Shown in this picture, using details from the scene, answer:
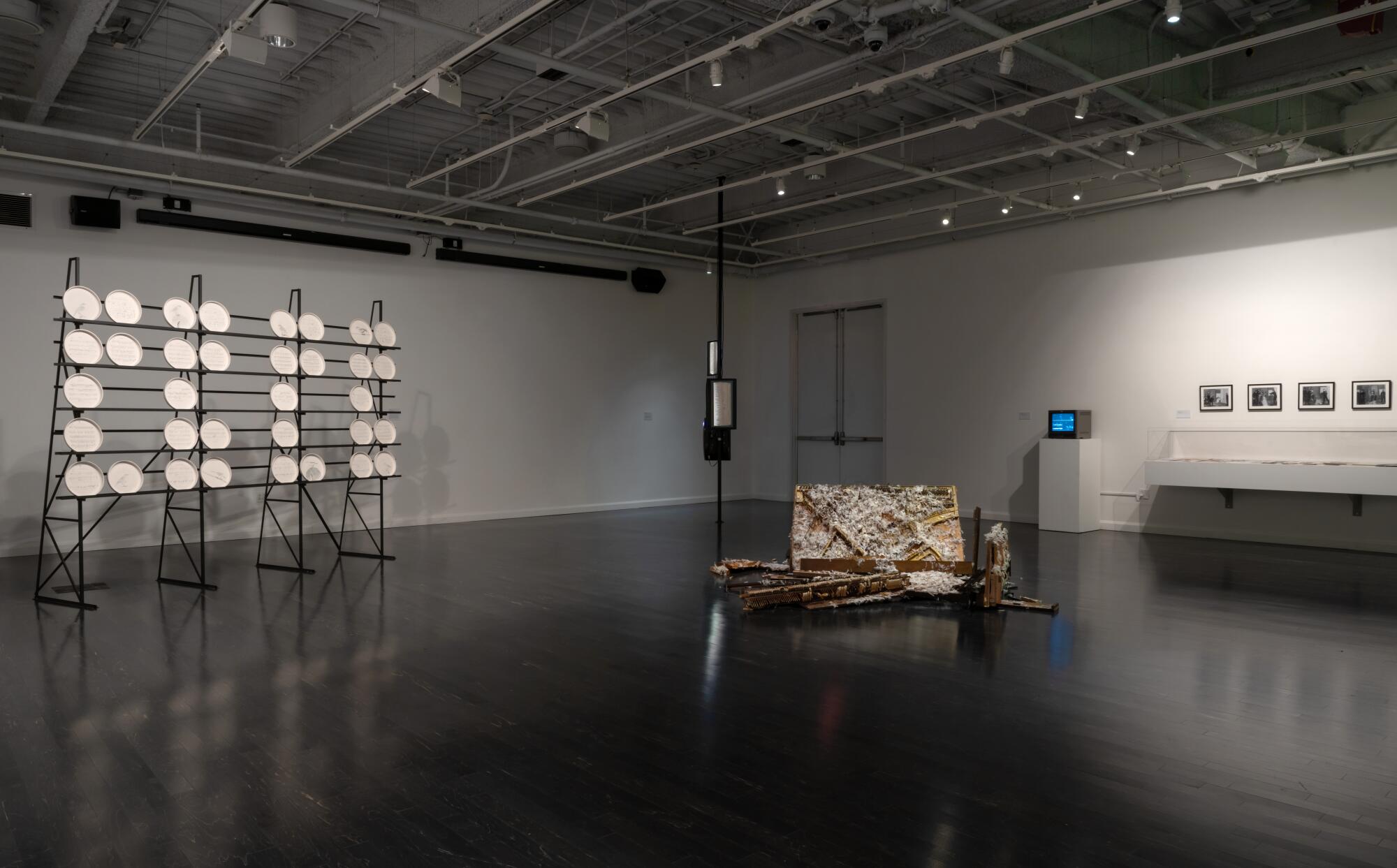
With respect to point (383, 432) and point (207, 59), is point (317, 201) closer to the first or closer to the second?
point (383, 432)

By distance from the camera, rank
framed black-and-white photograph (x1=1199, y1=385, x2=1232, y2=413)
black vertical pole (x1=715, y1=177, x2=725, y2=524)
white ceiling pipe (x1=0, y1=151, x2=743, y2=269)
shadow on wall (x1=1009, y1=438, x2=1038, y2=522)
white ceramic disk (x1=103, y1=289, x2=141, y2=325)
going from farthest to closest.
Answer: shadow on wall (x1=1009, y1=438, x2=1038, y2=522) → black vertical pole (x1=715, y1=177, x2=725, y2=524) → framed black-and-white photograph (x1=1199, y1=385, x2=1232, y2=413) → white ceiling pipe (x1=0, y1=151, x2=743, y2=269) → white ceramic disk (x1=103, y1=289, x2=141, y2=325)

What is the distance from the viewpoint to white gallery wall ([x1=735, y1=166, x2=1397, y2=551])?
869 centimetres

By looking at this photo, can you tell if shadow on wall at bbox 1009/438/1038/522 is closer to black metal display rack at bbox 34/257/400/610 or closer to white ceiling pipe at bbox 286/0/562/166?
black metal display rack at bbox 34/257/400/610

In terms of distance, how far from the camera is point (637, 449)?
13.2 meters

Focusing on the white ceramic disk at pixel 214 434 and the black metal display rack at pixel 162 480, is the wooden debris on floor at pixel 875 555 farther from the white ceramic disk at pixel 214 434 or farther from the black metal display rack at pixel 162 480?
the white ceramic disk at pixel 214 434

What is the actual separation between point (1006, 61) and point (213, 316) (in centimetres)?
608

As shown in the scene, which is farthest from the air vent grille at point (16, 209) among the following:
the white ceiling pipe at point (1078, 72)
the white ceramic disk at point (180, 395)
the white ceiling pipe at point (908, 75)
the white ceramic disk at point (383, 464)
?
the white ceiling pipe at point (1078, 72)

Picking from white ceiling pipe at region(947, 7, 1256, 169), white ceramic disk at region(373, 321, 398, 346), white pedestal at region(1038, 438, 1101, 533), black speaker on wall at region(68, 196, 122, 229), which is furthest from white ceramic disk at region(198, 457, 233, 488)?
white pedestal at region(1038, 438, 1101, 533)

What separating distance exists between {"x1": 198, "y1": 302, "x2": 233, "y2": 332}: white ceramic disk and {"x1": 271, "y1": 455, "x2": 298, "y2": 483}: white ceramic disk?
1196 mm

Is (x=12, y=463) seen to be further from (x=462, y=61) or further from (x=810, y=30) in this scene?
(x=810, y=30)

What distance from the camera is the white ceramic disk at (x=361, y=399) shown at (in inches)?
325

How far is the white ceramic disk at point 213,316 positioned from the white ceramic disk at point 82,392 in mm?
896

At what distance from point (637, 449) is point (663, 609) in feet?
24.4

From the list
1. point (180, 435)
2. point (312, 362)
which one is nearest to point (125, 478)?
point (180, 435)
